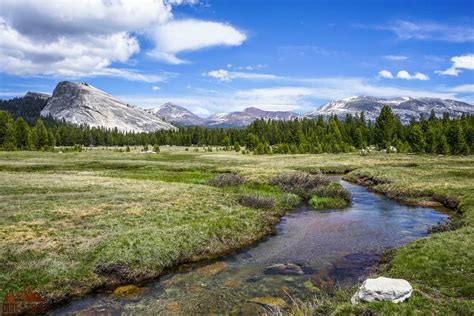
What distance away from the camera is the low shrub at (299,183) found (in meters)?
44.7

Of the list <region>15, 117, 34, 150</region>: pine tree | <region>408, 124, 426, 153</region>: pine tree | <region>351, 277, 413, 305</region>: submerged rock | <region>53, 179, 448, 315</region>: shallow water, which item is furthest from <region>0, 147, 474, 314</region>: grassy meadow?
<region>15, 117, 34, 150</region>: pine tree

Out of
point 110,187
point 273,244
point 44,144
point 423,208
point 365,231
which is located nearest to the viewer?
point 273,244

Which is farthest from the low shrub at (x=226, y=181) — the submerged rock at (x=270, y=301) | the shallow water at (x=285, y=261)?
the submerged rock at (x=270, y=301)

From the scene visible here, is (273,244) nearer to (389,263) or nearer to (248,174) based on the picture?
(389,263)

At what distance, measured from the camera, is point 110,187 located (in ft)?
131

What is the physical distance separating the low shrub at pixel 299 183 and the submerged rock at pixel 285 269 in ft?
76.1

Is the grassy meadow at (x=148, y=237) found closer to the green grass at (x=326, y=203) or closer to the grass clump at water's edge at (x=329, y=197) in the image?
the green grass at (x=326, y=203)

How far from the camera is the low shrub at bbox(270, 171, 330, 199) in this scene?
44.7 meters

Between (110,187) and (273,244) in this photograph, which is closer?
(273,244)

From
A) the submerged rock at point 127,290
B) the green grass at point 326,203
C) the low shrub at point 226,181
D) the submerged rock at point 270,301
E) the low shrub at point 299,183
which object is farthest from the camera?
the low shrub at point 226,181

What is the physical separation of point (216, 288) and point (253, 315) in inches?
130

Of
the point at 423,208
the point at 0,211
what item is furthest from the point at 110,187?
the point at 423,208

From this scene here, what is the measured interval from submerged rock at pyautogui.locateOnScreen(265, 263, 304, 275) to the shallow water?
383mm

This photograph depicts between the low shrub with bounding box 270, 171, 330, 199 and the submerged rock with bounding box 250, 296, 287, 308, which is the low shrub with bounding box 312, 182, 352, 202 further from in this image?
the submerged rock with bounding box 250, 296, 287, 308
